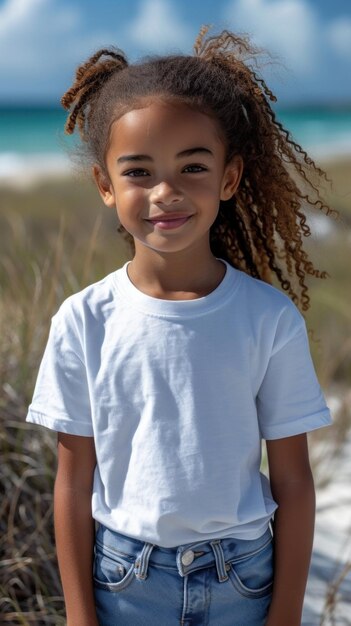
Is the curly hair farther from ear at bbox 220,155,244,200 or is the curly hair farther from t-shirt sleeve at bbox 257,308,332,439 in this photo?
t-shirt sleeve at bbox 257,308,332,439

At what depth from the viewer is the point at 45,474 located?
2639mm

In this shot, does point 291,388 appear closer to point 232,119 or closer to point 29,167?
point 232,119

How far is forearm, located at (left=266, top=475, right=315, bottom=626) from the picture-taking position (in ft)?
5.55

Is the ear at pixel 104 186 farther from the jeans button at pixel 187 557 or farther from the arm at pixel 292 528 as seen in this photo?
the jeans button at pixel 187 557

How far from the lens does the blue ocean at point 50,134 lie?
28.4 m

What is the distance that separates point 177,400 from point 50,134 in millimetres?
33672

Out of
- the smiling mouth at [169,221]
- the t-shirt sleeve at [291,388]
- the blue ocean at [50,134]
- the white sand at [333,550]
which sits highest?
the blue ocean at [50,134]

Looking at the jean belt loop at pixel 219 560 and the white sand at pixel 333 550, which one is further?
the white sand at pixel 333 550

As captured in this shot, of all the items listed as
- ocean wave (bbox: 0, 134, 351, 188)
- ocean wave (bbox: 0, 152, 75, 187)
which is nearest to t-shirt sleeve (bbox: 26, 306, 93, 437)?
ocean wave (bbox: 0, 134, 351, 188)

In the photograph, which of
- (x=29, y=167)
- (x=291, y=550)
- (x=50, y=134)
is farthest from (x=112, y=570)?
(x=50, y=134)

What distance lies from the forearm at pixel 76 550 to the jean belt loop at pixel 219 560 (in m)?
0.23

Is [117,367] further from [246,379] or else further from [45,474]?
[45,474]

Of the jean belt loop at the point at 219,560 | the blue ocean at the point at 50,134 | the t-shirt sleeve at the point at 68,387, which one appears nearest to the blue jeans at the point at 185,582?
the jean belt loop at the point at 219,560

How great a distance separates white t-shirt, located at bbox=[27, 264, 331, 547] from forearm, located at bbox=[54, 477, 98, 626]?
4 centimetres
